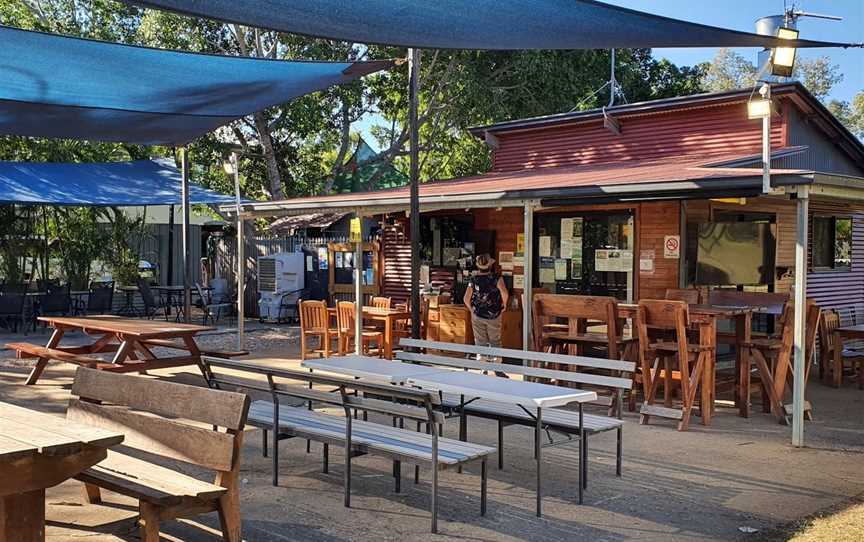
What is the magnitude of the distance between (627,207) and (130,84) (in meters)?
7.24

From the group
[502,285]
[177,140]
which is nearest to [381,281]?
[502,285]

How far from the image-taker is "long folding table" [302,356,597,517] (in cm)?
546

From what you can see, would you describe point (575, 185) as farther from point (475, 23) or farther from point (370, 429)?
point (370, 429)

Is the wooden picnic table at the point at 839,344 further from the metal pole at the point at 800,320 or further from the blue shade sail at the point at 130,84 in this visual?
the blue shade sail at the point at 130,84

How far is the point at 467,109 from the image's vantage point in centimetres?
2358

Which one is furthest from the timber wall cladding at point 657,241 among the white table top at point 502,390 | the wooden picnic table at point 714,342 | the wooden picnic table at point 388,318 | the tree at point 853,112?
the tree at point 853,112

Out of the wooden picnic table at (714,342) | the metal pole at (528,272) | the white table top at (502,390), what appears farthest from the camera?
the metal pole at (528,272)

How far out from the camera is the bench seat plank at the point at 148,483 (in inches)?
161

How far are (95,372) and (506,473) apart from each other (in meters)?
2.99

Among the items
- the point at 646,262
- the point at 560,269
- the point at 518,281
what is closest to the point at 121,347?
the point at 518,281

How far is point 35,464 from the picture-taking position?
3.61 metres

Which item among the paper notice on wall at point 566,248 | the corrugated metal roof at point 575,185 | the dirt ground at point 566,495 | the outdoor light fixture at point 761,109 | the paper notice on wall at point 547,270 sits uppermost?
the outdoor light fixture at point 761,109

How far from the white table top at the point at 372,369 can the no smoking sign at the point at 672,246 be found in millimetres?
5956

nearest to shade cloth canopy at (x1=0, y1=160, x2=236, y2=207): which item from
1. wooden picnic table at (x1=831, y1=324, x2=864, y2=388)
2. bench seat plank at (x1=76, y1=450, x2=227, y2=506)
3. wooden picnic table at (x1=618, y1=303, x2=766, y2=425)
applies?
wooden picnic table at (x1=618, y1=303, x2=766, y2=425)
